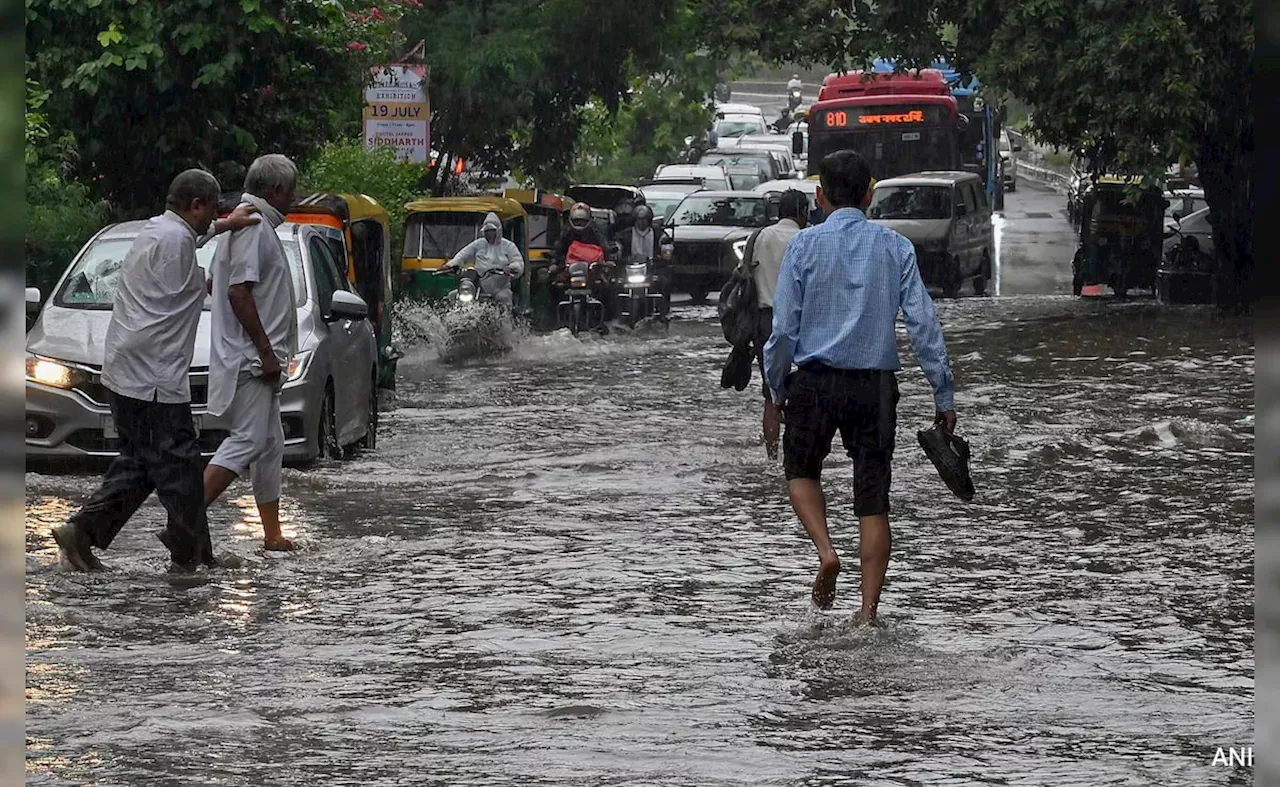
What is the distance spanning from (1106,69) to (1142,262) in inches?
356

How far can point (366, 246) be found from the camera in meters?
19.1

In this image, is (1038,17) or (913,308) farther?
(1038,17)

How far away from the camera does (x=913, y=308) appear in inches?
320

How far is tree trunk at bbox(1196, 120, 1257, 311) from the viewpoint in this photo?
29.1 m

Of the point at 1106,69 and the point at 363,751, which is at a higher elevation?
the point at 1106,69

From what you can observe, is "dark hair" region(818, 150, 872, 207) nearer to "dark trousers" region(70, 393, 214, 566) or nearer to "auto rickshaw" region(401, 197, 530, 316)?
"dark trousers" region(70, 393, 214, 566)

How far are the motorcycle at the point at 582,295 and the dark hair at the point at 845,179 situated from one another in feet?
63.6

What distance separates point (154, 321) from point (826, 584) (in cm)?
306

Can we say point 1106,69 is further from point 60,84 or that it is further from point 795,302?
point 795,302

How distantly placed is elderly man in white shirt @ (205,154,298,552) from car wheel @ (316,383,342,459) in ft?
11.8

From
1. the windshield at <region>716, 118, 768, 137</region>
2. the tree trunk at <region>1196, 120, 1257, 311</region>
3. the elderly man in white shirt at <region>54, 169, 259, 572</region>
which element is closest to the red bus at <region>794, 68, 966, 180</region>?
the tree trunk at <region>1196, 120, 1257, 311</region>

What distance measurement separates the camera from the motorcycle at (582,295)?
27.8m

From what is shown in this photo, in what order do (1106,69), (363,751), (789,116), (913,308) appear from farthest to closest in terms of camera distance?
(789,116) < (1106,69) < (913,308) < (363,751)

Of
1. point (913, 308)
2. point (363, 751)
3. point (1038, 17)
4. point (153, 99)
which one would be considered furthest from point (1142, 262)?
point (363, 751)
